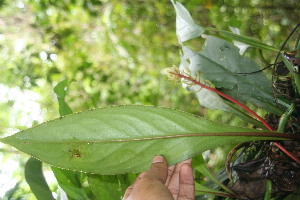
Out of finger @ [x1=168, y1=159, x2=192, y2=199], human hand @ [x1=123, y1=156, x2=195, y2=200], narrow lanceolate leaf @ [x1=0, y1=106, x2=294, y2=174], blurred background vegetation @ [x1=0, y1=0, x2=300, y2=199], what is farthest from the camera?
blurred background vegetation @ [x1=0, y1=0, x2=300, y2=199]

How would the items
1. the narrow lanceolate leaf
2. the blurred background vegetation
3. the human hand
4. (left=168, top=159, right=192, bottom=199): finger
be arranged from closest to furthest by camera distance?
1. the human hand
2. the narrow lanceolate leaf
3. (left=168, top=159, right=192, bottom=199): finger
4. the blurred background vegetation

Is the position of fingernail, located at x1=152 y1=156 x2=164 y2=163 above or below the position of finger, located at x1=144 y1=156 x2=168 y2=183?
below

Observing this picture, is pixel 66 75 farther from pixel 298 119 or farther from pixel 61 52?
pixel 298 119

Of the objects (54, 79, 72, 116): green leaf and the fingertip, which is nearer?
the fingertip

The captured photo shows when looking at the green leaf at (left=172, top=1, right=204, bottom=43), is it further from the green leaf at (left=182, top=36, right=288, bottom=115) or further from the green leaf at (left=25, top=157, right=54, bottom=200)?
the green leaf at (left=25, top=157, right=54, bottom=200)

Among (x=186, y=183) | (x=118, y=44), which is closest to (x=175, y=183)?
(x=186, y=183)

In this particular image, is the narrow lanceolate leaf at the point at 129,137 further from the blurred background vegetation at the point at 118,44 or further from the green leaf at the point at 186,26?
the blurred background vegetation at the point at 118,44

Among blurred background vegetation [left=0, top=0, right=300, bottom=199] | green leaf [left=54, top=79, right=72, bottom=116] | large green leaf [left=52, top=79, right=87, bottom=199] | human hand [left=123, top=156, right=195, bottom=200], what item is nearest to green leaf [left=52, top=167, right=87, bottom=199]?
large green leaf [left=52, top=79, right=87, bottom=199]

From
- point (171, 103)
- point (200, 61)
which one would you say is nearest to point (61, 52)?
point (171, 103)
